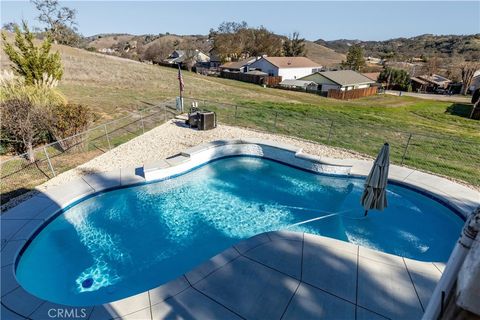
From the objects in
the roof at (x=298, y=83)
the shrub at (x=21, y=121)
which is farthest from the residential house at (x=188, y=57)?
the shrub at (x=21, y=121)

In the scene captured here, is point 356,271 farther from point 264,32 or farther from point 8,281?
point 264,32

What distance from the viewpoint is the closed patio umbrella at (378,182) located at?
22.3 ft

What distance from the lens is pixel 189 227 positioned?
821 cm

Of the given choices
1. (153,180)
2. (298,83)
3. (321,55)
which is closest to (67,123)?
(153,180)

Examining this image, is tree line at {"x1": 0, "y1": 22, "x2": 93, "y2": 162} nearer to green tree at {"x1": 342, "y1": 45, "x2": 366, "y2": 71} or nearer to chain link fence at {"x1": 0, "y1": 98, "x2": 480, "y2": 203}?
chain link fence at {"x1": 0, "y1": 98, "x2": 480, "y2": 203}

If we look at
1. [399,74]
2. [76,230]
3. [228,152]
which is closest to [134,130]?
[228,152]

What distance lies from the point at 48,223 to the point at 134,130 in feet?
26.4

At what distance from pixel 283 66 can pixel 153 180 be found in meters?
47.9

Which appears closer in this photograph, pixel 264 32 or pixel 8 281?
pixel 8 281

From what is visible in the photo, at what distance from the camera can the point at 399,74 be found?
5909 cm

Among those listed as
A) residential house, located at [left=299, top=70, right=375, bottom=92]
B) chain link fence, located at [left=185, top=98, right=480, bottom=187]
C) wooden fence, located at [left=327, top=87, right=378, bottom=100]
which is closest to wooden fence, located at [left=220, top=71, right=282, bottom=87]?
residential house, located at [left=299, top=70, right=375, bottom=92]

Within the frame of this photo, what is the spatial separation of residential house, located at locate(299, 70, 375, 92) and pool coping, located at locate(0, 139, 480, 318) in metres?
36.1

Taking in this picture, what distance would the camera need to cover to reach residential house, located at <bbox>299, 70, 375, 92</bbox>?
44.0 metres

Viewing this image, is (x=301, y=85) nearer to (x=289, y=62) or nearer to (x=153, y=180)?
(x=289, y=62)
